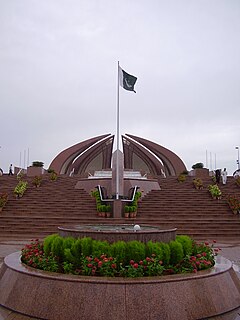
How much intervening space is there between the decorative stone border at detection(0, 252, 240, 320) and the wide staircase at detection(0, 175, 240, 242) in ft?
22.4

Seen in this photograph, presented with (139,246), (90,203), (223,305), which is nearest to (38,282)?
(139,246)

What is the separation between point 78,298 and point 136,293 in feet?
1.94

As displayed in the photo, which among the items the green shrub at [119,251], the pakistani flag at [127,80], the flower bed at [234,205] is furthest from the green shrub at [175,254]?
the pakistani flag at [127,80]

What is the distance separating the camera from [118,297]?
12.0 feet

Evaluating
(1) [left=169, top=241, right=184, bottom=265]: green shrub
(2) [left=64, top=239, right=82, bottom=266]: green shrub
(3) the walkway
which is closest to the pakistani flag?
(3) the walkway

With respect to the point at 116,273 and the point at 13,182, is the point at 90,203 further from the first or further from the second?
the point at 116,273

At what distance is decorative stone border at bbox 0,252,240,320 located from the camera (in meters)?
3.59

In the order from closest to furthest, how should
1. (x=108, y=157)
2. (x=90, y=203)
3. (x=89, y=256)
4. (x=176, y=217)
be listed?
(x=89, y=256)
(x=176, y=217)
(x=90, y=203)
(x=108, y=157)

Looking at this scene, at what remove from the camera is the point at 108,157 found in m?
34.6

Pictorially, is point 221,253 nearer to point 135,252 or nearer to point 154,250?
point 154,250

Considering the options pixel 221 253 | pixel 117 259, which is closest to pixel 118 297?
pixel 117 259

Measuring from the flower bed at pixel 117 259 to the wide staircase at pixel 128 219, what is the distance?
635 centimetres

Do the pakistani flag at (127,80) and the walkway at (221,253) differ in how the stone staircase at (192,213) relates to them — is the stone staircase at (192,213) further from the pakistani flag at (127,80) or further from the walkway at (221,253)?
the pakistani flag at (127,80)

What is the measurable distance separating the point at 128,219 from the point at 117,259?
7.79 m
